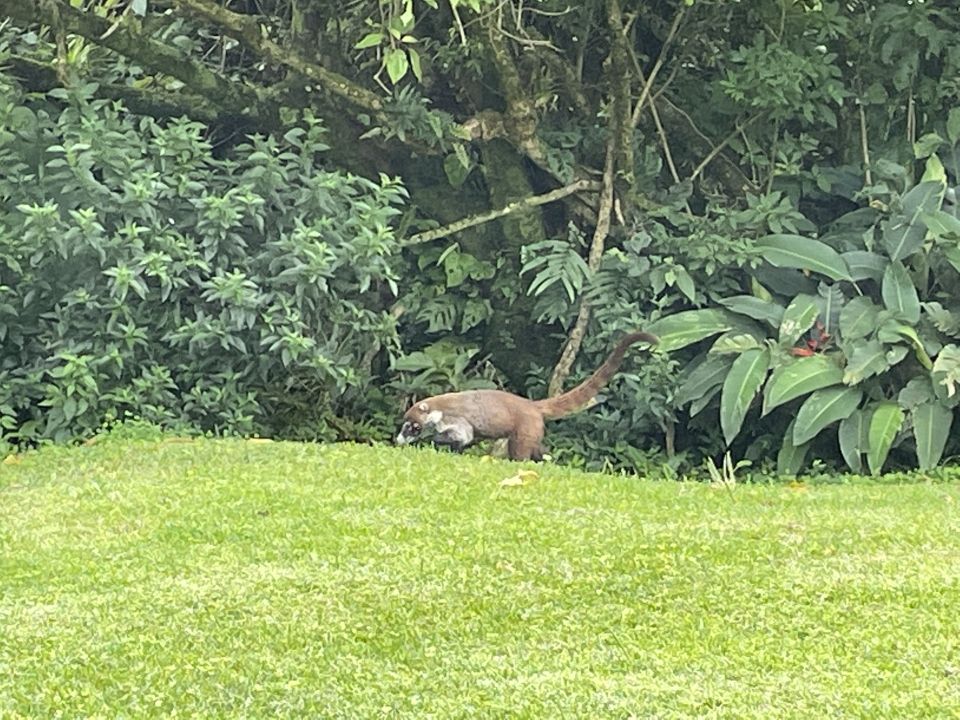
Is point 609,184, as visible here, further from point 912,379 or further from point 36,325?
point 36,325

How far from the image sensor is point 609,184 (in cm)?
799

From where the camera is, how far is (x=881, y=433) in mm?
6438

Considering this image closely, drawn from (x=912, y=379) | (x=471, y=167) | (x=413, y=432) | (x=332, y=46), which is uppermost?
(x=332, y=46)

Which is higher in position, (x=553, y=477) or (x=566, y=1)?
(x=566, y=1)

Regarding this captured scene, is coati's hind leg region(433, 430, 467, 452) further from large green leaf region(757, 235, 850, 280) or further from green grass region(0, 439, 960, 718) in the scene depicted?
large green leaf region(757, 235, 850, 280)

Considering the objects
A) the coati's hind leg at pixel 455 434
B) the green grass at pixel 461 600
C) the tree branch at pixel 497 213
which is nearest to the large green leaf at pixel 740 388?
the coati's hind leg at pixel 455 434

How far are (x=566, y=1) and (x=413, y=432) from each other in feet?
10.5

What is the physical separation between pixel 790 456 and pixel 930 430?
754mm

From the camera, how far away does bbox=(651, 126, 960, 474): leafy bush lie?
6.59 meters

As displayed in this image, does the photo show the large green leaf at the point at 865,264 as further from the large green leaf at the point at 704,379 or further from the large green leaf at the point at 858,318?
the large green leaf at the point at 704,379

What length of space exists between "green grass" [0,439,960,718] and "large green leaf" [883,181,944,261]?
257cm

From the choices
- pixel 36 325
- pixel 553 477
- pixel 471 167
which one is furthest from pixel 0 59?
pixel 553 477

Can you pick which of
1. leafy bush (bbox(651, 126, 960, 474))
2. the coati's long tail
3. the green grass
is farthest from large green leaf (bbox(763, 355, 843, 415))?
the green grass

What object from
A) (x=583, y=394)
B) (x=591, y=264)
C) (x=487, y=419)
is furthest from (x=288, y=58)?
(x=583, y=394)
